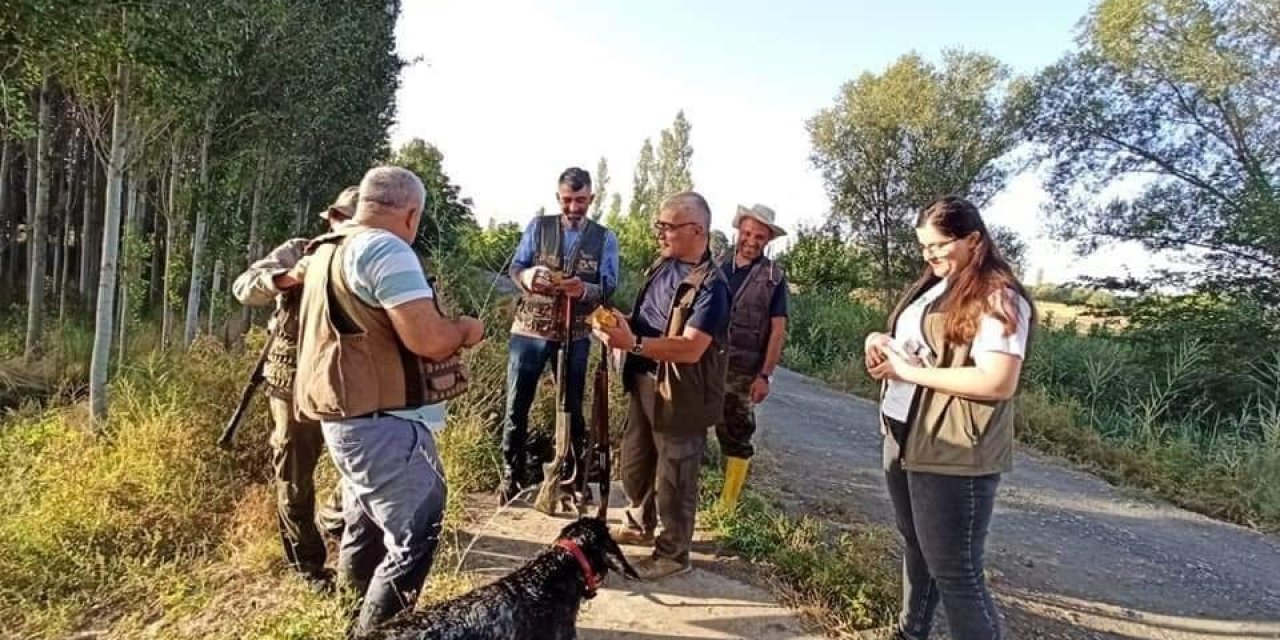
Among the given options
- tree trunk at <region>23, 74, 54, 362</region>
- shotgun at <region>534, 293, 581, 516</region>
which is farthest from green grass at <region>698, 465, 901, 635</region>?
tree trunk at <region>23, 74, 54, 362</region>

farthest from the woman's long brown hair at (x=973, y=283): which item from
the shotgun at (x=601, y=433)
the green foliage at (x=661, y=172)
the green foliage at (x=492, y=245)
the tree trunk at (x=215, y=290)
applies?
the green foliage at (x=661, y=172)

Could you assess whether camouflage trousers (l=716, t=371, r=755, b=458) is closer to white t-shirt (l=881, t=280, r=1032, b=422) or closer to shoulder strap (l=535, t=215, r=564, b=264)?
shoulder strap (l=535, t=215, r=564, b=264)

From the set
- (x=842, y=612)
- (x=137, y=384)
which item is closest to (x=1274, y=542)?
(x=842, y=612)

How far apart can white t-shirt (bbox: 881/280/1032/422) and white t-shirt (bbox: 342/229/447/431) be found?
165 centimetres

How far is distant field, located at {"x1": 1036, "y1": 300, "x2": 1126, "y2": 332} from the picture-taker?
1195cm

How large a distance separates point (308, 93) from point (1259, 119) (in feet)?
42.4

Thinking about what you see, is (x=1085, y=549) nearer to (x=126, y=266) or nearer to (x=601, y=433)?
(x=601, y=433)

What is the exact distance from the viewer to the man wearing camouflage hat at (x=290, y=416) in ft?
10.1

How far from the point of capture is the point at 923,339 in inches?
101

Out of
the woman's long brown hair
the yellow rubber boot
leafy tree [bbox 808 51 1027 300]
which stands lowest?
the yellow rubber boot

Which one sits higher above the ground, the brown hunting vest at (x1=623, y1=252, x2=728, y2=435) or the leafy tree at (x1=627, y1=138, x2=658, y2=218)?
the leafy tree at (x1=627, y1=138, x2=658, y2=218)

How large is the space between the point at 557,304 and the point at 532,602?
1.90 m

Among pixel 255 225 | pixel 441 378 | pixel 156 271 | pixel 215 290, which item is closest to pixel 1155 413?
pixel 441 378

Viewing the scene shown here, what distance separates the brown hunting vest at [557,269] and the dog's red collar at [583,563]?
165 cm
